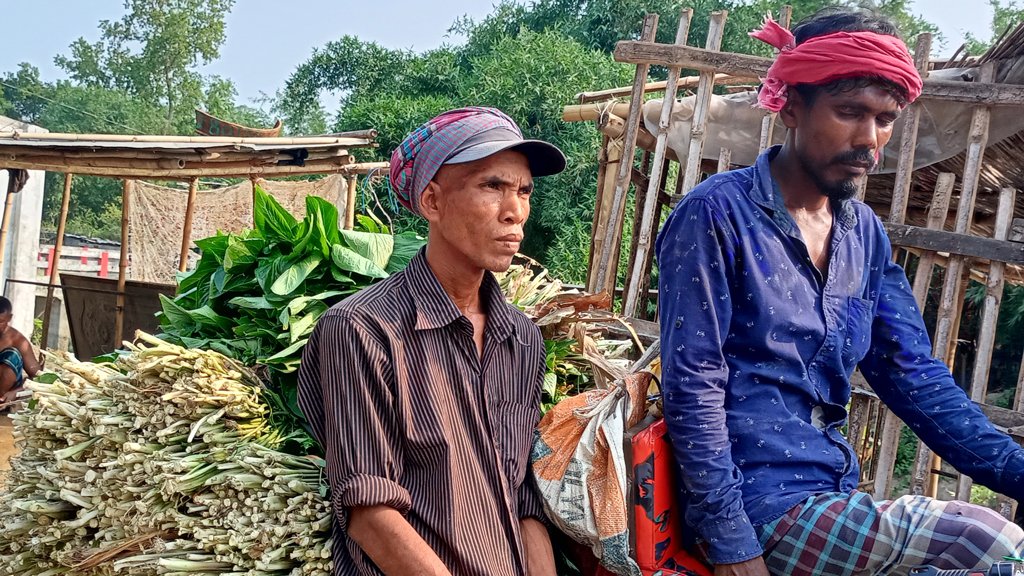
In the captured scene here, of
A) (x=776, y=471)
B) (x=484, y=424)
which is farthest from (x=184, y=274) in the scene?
(x=776, y=471)

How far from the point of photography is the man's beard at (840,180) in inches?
79.6

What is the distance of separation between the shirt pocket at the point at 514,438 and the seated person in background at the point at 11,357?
6409mm

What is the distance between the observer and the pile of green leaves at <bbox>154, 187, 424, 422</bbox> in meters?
2.56

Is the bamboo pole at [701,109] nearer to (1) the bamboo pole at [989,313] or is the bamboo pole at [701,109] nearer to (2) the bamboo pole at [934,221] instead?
(2) the bamboo pole at [934,221]

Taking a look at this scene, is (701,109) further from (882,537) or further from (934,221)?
(882,537)

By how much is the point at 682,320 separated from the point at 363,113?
54.6 feet

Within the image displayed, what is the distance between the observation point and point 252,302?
264 centimetres

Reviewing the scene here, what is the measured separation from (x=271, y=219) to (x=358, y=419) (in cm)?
119

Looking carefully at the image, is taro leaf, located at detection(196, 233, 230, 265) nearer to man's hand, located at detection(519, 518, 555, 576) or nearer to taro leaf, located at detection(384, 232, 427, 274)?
taro leaf, located at detection(384, 232, 427, 274)

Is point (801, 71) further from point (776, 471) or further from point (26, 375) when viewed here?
point (26, 375)

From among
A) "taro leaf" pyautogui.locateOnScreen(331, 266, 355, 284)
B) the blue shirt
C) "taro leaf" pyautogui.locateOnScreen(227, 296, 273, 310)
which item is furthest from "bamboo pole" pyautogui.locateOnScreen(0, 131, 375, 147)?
the blue shirt

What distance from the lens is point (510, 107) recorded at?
52.5 feet

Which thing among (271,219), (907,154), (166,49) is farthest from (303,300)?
(166,49)

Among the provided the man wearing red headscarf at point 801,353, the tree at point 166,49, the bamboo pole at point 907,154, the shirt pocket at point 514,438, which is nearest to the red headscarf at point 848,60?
the man wearing red headscarf at point 801,353
